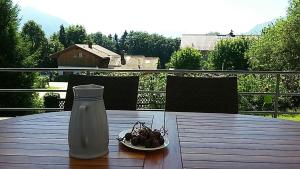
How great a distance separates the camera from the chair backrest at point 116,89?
183 centimetres

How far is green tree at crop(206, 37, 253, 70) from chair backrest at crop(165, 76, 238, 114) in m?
30.6

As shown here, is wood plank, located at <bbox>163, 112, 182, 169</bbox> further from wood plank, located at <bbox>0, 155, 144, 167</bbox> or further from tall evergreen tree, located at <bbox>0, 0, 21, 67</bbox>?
tall evergreen tree, located at <bbox>0, 0, 21, 67</bbox>

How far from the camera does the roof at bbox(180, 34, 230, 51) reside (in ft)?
166

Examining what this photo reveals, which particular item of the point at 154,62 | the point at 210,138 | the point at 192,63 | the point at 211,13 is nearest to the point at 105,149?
the point at 210,138

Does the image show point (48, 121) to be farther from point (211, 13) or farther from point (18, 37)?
point (211, 13)

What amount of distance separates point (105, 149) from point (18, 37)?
1255cm

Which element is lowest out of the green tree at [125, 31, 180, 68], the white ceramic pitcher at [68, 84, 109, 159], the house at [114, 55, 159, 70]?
the white ceramic pitcher at [68, 84, 109, 159]

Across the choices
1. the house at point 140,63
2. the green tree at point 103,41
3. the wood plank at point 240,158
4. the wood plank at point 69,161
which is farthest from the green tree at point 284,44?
the green tree at point 103,41

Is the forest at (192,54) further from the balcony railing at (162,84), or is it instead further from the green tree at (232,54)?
the balcony railing at (162,84)

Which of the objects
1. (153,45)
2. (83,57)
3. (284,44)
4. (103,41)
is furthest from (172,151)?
(103,41)

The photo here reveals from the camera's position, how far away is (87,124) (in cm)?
93

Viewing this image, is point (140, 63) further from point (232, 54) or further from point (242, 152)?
point (242, 152)

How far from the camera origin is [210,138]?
1.22 m

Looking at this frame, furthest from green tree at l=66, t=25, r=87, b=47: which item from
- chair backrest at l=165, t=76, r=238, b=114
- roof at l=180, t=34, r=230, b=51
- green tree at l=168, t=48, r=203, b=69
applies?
chair backrest at l=165, t=76, r=238, b=114
